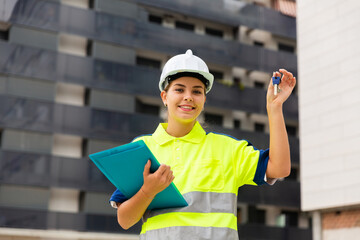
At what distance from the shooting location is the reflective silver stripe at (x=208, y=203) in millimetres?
2586

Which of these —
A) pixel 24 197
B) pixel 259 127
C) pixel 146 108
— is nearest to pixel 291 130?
pixel 259 127

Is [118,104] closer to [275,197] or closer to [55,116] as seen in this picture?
[55,116]

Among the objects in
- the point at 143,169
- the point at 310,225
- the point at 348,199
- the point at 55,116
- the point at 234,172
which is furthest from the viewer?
the point at 310,225

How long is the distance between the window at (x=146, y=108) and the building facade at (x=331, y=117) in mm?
7002

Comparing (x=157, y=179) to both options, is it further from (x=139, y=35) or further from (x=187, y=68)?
(x=139, y=35)

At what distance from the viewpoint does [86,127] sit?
76.6 feet

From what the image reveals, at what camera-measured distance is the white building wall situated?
1936cm

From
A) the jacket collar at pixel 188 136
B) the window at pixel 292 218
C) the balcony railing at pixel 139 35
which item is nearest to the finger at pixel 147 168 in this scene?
the jacket collar at pixel 188 136

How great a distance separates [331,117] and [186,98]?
1834 centimetres

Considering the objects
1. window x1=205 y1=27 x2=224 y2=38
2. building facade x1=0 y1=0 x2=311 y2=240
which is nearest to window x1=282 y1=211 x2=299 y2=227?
building facade x1=0 y1=0 x2=311 y2=240

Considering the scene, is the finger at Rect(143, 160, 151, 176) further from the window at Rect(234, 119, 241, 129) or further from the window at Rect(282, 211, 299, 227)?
the window at Rect(282, 211, 299, 227)

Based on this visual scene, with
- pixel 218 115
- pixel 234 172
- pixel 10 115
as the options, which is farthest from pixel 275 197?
pixel 234 172

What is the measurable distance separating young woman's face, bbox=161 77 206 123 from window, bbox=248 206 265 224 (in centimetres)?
2477

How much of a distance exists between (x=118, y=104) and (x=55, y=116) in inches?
109
